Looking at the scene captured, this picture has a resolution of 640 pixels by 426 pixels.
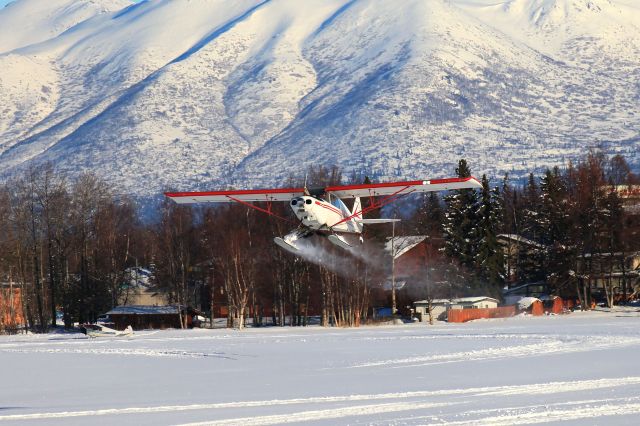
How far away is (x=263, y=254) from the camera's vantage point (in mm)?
56406

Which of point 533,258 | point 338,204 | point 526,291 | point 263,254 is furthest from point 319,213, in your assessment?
point 526,291

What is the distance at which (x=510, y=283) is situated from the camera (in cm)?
7344

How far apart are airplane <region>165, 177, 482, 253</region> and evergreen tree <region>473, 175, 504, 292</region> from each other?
2847 cm

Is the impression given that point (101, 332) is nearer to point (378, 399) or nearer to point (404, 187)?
point (404, 187)

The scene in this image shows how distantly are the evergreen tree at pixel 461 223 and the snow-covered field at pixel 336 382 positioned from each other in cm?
2848

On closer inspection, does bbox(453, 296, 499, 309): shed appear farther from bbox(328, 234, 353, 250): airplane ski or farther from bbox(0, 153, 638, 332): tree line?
bbox(328, 234, 353, 250): airplane ski

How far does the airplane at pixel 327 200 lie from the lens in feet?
99.9

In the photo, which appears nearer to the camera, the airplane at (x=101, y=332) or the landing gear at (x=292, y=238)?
the landing gear at (x=292, y=238)

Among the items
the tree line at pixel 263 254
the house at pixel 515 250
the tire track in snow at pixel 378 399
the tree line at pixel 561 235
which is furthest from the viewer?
the house at pixel 515 250

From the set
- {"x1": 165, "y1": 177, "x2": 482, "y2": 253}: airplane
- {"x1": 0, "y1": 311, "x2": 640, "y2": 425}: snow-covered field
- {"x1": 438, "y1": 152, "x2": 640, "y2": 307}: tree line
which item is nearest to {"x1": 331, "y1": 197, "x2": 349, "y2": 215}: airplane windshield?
{"x1": 165, "y1": 177, "x2": 482, "y2": 253}: airplane

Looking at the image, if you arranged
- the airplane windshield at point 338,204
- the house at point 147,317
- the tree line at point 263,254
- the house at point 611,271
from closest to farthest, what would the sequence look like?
the airplane windshield at point 338,204 → the tree line at point 263,254 → the house at point 147,317 → the house at point 611,271

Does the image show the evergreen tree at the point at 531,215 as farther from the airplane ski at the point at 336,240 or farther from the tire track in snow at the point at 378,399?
the tire track in snow at the point at 378,399

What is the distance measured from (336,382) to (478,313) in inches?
1419

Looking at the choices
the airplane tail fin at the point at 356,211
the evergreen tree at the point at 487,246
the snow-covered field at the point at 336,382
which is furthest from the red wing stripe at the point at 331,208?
the evergreen tree at the point at 487,246
